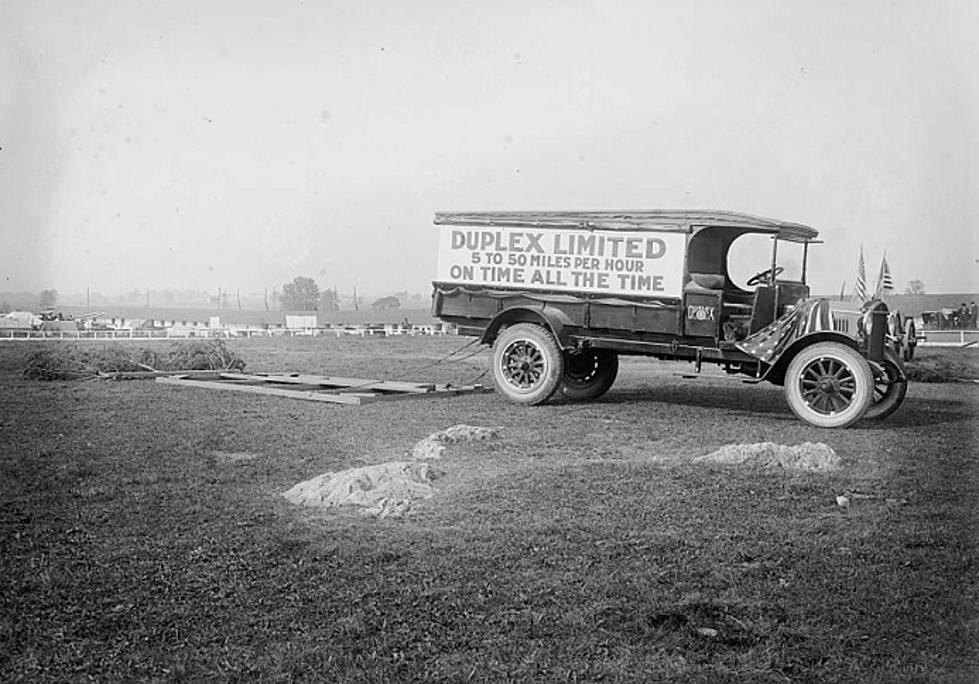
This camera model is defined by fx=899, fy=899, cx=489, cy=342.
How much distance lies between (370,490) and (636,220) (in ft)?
15.3

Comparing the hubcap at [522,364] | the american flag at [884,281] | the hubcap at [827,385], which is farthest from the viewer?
the hubcap at [522,364]

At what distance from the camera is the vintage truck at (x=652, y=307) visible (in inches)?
313

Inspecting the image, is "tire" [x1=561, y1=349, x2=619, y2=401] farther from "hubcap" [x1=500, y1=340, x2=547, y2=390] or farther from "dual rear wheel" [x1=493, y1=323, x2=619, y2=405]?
"hubcap" [x1=500, y1=340, x2=547, y2=390]

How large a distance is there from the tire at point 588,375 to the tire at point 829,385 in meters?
2.43

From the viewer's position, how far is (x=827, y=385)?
7828mm

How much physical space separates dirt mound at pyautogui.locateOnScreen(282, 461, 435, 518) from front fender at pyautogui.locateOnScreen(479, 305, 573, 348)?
13.4ft

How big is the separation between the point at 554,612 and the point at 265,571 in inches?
48.4

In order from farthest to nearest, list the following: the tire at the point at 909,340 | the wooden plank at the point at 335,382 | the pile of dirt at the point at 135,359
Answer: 1. the pile of dirt at the point at 135,359
2. the wooden plank at the point at 335,382
3. the tire at the point at 909,340

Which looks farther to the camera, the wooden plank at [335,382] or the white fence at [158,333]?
the white fence at [158,333]

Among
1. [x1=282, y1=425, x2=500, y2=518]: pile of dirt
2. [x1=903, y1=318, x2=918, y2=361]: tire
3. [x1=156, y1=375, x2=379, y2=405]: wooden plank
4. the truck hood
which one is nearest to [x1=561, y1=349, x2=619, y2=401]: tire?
the truck hood

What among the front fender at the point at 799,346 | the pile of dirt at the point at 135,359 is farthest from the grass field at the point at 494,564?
the pile of dirt at the point at 135,359

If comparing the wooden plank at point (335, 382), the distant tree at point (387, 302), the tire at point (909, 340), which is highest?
the distant tree at point (387, 302)

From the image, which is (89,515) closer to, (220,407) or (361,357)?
(220,407)

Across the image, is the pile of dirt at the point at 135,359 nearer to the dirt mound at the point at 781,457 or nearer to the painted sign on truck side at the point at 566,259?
the painted sign on truck side at the point at 566,259
